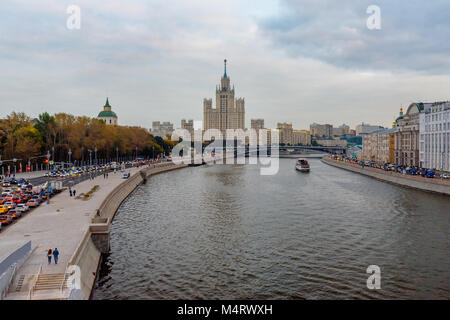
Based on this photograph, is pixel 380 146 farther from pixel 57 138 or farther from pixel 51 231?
pixel 51 231

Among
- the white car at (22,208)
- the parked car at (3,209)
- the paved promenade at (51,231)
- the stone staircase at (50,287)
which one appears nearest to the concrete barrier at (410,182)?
the paved promenade at (51,231)

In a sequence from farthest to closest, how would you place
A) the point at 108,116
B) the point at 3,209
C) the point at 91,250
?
the point at 108,116 < the point at 3,209 < the point at 91,250

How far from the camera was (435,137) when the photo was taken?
60.6 meters

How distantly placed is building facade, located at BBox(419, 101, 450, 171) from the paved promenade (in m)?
50.7

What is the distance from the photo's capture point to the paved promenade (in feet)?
51.3

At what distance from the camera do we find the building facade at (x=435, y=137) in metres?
56.6

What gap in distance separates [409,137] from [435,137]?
1401 cm

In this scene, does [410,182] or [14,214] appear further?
[410,182]

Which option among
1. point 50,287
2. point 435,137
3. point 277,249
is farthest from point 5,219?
point 435,137

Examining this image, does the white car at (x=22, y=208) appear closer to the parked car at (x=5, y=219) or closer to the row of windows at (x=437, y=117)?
the parked car at (x=5, y=219)

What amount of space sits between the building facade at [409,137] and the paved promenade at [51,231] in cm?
6100

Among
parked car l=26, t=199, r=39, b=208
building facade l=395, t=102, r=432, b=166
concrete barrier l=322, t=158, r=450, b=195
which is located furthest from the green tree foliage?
building facade l=395, t=102, r=432, b=166
